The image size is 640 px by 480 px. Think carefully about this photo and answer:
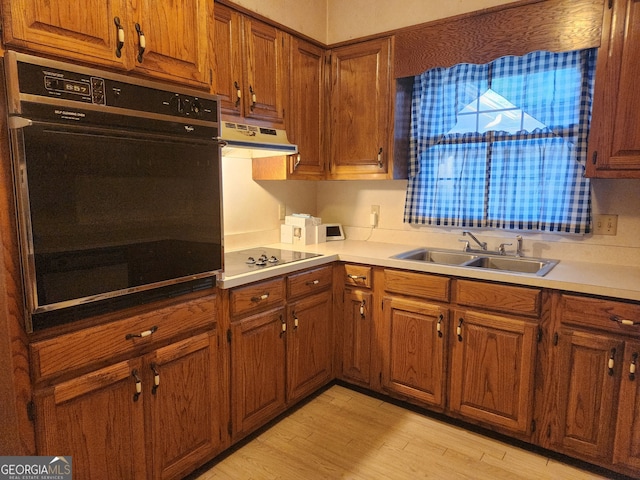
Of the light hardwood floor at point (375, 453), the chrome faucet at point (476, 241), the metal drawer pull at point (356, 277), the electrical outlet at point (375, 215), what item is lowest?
the light hardwood floor at point (375, 453)

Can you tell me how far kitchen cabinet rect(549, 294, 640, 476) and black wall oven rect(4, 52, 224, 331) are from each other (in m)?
1.68

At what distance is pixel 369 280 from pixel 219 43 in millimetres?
1536

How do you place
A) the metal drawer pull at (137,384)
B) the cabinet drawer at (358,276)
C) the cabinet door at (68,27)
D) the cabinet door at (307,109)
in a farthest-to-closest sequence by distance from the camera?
1. the cabinet door at (307,109)
2. the cabinet drawer at (358,276)
3. the metal drawer pull at (137,384)
4. the cabinet door at (68,27)

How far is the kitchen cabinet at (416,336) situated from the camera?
2.32 meters

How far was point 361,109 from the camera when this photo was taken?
280cm

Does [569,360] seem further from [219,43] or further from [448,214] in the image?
[219,43]

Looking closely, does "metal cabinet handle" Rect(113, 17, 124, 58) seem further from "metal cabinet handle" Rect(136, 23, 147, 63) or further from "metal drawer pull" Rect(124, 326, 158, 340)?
"metal drawer pull" Rect(124, 326, 158, 340)

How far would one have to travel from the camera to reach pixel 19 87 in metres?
1.23

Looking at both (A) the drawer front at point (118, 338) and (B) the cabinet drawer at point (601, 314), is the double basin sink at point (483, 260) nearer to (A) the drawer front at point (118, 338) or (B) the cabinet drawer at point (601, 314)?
(B) the cabinet drawer at point (601, 314)

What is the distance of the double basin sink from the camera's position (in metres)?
2.44

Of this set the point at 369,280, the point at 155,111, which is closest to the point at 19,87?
the point at 155,111

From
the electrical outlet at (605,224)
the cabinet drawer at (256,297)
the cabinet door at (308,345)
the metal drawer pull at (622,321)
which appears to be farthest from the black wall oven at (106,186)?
the electrical outlet at (605,224)

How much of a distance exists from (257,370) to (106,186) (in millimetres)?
1199

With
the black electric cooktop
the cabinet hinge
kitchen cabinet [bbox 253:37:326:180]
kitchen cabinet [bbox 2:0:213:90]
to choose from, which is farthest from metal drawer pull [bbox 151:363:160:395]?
kitchen cabinet [bbox 253:37:326:180]
